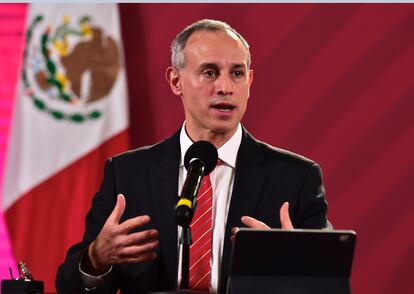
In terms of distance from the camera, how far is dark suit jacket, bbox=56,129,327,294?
2.43 meters

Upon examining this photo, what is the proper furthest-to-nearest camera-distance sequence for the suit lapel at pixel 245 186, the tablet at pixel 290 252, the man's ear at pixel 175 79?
the man's ear at pixel 175 79, the suit lapel at pixel 245 186, the tablet at pixel 290 252

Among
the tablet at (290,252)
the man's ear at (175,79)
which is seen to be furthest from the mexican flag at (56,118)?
the tablet at (290,252)

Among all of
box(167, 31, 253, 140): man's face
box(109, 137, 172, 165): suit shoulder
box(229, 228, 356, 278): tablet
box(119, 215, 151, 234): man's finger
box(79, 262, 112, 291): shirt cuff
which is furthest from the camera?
box(109, 137, 172, 165): suit shoulder

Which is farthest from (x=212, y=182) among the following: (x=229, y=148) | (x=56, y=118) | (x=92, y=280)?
(x=56, y=118)

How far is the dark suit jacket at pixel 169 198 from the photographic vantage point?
243cm

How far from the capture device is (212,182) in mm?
2539

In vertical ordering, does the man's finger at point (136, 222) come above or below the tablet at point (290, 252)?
above

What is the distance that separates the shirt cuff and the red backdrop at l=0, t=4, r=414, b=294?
2066mm

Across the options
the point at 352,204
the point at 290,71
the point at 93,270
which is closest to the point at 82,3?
the point at 290,71

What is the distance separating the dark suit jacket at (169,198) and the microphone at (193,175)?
441 mm

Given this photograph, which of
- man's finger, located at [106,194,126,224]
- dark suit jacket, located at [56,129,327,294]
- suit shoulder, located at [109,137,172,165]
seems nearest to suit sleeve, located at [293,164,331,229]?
dark suit jacket, located at [56,129,327,294]

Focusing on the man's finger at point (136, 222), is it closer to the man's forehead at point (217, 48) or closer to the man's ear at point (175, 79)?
the man's forehead at point (217, 48)

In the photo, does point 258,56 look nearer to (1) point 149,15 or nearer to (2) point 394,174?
(1) point 149,15

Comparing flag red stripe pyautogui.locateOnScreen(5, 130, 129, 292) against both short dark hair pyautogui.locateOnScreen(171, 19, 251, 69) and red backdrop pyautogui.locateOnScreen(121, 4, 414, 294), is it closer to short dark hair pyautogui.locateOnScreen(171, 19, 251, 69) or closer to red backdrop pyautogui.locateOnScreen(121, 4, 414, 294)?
red backdrop pyautogui.locateOnScreen(121, 4, 414, 294)
